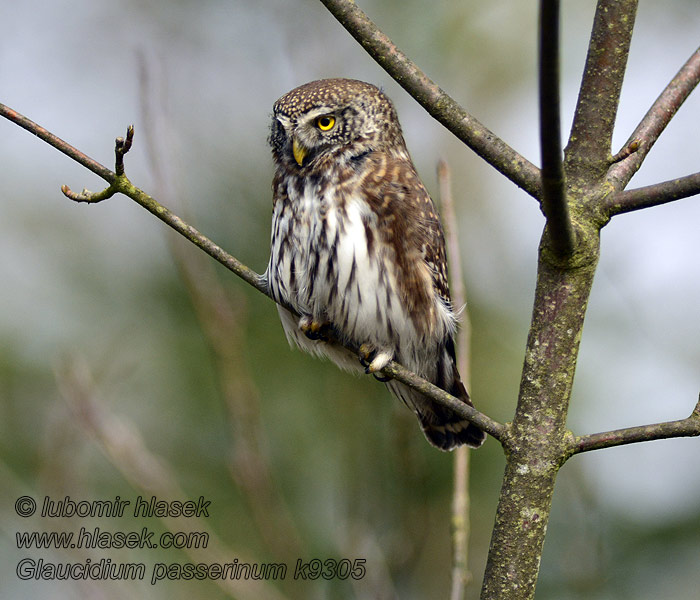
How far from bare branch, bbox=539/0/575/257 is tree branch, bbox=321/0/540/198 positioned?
16 centimetres

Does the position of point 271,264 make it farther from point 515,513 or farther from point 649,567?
point 649,567

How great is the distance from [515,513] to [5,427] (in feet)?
17.8

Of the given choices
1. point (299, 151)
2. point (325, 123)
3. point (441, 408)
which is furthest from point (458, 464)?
point (325, 123)

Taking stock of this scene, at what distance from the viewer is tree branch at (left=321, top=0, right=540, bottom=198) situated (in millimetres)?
2146

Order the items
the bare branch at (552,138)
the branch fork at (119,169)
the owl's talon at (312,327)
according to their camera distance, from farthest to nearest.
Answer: the owl's talon at (312,327), the branch fork at (119,169), the bare branch at (552,138)

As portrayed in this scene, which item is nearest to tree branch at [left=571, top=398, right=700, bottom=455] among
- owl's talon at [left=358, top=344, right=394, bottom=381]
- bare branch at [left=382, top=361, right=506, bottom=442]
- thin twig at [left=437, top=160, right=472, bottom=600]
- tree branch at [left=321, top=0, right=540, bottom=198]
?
bare branch at [left=382, top=361, right=506, bottom=442]

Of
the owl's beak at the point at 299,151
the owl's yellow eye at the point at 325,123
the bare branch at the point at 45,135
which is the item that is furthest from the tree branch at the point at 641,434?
the owl's yellow eye at the point at 325,123

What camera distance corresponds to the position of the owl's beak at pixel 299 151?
3.80 m

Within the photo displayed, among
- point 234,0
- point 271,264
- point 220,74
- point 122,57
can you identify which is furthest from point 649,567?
point 122,57

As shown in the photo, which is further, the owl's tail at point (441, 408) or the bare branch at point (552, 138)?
the owl's tail at point (441, 408)

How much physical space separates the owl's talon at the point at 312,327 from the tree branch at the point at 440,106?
61.8 inches

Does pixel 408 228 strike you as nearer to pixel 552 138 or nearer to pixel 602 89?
pixel 602 89

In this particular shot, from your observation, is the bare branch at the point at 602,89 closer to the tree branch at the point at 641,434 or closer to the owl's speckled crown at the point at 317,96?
the tree branch at the point at 641,434

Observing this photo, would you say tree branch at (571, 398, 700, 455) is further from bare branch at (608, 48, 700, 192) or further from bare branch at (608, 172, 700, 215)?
bare branch at (608, 48, 700, 192)
